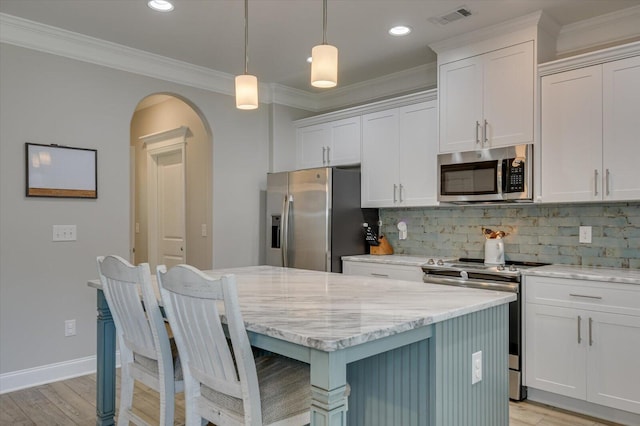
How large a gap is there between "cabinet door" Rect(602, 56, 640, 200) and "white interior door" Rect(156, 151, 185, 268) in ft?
Answer: 13.5

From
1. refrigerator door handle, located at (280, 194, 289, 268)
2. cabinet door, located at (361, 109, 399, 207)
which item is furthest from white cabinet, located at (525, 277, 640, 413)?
refrigerator door handle, located at (280, 194, 289, 268)

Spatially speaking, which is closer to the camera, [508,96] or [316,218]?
[508,96]

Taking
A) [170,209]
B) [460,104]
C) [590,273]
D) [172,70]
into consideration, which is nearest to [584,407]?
[590,273]

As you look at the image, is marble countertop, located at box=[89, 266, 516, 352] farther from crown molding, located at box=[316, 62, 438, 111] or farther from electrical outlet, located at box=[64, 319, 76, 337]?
crown molding, located at box=[316, 62, 438, 111]

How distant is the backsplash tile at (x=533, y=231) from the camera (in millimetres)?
3170

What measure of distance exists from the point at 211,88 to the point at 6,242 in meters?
2.18

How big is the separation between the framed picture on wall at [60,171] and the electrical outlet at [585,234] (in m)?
3.69

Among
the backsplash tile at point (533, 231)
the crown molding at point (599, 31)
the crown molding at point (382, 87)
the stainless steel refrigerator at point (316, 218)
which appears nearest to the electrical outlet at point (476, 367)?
the backsplash tile at point (533, 231)

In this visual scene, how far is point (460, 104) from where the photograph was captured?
3.60 meters

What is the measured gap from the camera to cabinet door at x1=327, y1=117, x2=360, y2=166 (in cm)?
446

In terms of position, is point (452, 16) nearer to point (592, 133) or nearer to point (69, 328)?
point (592, 133)

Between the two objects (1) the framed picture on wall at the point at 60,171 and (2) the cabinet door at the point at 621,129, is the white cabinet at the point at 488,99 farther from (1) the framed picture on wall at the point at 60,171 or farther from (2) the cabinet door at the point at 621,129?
(1) the framed picture on wall at the point at 60,171

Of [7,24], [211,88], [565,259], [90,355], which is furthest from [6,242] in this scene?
[565,259]

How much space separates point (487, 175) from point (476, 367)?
1.87 metres
